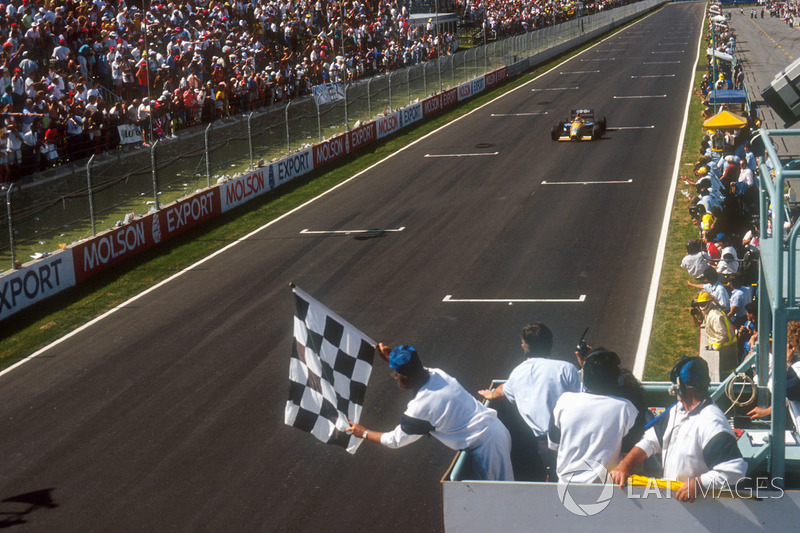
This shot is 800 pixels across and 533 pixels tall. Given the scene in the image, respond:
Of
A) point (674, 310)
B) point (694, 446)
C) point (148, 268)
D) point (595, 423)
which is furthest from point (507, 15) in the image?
point (694, 446)

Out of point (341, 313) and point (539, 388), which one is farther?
point (341, 313)

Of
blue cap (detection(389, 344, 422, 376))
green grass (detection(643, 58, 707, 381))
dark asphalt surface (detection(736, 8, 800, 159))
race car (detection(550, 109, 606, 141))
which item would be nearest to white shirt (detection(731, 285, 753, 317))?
green grass (detection(643, 58, 707, 381))

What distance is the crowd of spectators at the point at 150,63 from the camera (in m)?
21.6

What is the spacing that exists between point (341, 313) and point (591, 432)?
31.5ft

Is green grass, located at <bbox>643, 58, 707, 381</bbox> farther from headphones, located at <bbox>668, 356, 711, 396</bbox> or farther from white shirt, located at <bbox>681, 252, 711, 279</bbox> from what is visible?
headphones, located at <bbox>668, 356, 711, 396</bbox>

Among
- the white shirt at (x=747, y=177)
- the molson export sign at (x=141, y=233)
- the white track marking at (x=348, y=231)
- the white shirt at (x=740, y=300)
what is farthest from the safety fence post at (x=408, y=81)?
the white shirt at (x=740, y=300)

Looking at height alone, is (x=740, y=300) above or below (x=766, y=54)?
below

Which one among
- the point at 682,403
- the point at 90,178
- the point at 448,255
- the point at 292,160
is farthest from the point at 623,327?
the point at 292,160

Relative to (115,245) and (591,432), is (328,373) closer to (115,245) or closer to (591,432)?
(591,432)

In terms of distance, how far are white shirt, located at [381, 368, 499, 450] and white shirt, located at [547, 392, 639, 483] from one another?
1.94 feet

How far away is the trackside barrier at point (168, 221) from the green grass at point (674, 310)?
1084cm

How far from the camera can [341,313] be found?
1511 cm

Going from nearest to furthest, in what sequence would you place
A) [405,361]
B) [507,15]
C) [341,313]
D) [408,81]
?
[405,361]
[341,313]
[408,81]
[507,15]

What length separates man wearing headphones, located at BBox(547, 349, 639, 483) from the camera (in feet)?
18.8
